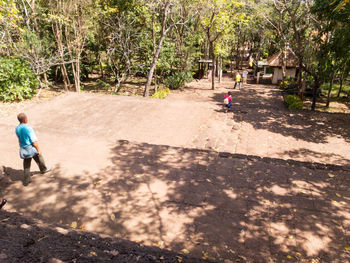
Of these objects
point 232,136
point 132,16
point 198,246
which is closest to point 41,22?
point 132,16

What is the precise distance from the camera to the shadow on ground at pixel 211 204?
387 centimetres

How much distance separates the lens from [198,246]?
148 inches

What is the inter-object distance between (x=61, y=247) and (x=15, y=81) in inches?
508

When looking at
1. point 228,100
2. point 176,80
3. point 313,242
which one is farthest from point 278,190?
point 176,80

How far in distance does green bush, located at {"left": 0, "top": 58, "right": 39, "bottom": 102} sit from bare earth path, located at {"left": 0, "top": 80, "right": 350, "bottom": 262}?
314cm

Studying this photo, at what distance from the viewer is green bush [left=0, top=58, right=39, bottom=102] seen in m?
12.3

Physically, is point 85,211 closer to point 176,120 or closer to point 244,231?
point 244,231

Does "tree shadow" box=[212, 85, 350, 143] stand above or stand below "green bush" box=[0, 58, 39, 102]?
below

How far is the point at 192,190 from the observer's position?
205 inches

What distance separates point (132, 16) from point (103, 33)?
304 cm

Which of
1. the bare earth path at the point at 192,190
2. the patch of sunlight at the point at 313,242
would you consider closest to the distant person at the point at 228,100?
the bare earth path at the point at 192,190

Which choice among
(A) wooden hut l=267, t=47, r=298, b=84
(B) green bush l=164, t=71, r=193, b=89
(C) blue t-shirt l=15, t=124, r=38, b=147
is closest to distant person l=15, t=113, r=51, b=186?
(C) blue t-shirt l=15, t=124, r=38, b=147

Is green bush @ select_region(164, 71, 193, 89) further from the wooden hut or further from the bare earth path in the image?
the bare earth path

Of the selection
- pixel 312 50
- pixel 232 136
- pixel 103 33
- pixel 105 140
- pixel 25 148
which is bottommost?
pixel 232 136
